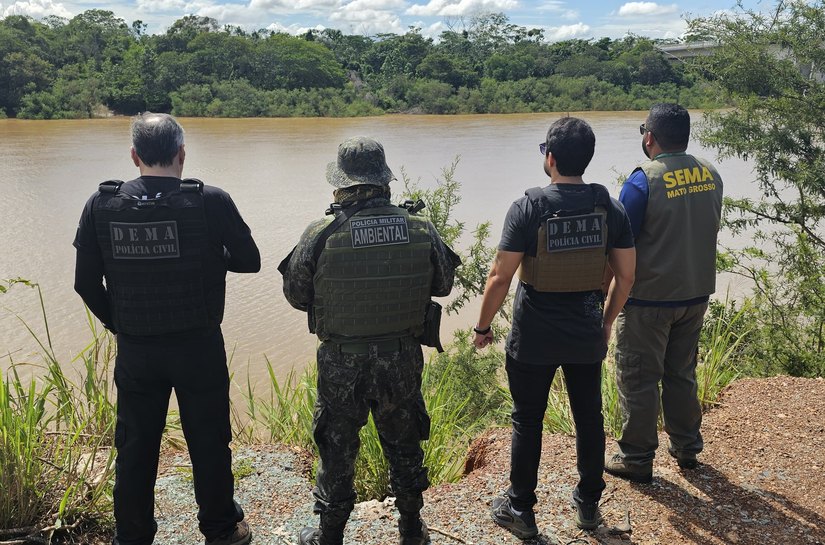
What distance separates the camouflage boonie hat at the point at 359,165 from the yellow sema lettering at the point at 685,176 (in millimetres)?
1182

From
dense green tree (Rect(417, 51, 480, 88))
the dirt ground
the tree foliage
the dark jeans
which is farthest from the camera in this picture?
dense green tree (Rect(417, 51, 480, 88))

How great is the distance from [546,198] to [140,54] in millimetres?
43973

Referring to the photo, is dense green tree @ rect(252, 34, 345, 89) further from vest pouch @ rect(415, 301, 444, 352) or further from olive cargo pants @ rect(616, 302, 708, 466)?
vest pouch @ rect(415, 301, 444, 352)

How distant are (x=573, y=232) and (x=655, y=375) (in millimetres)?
887

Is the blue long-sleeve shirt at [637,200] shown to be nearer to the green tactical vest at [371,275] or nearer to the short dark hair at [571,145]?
the short dark hair at [571,145]

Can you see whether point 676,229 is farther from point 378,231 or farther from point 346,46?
point 346,46

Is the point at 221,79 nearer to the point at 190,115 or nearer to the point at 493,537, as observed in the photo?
the point at 190,115

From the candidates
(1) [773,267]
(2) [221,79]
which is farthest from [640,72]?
(1) [773,267]

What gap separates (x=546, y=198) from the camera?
8.20 ft

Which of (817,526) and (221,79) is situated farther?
(221,79)

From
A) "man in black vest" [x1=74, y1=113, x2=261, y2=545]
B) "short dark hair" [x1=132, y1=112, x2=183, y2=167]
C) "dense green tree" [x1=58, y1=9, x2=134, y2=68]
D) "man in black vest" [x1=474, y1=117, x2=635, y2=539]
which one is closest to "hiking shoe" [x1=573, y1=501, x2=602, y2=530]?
"man in black vest" [x1=474, y1=117, x2=635, y2=539]

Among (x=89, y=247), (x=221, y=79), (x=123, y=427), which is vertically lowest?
(x=123, y=427)

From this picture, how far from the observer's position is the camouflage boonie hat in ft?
7.79

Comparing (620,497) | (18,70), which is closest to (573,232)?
(620,497)
